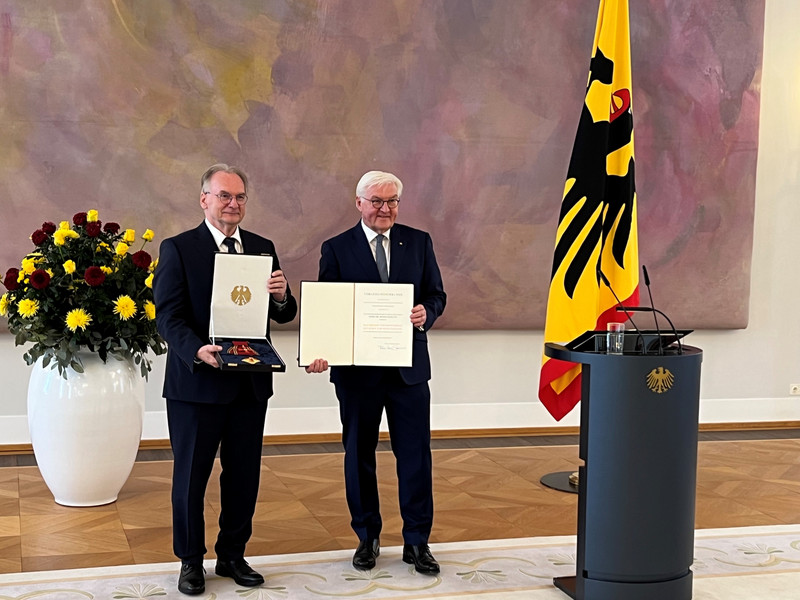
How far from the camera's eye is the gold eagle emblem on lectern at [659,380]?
11.4 ft

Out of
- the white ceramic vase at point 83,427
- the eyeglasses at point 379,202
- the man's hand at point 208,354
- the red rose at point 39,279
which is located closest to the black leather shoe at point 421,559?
the man's hand at point 208,354

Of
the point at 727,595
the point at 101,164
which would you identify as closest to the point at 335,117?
the point at 101,164

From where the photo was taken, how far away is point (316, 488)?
17.7ft

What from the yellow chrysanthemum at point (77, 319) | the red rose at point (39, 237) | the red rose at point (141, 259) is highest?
the red rose at point (39, 237)

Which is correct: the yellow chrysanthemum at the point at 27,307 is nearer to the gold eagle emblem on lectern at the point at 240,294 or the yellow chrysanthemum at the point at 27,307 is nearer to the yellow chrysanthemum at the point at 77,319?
the yellow chrysanthemum at the point at 77,319

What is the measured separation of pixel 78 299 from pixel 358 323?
1.75 m

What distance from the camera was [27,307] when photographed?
4.72 meters

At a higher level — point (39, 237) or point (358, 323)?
point (39, 237)

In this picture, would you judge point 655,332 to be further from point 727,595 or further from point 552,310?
point 552,310

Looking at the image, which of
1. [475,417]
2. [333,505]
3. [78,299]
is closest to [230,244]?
[78,299]

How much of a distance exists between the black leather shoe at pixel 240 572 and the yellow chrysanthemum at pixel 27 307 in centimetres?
171

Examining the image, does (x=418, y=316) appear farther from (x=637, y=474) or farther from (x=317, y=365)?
(x=637, y=474)

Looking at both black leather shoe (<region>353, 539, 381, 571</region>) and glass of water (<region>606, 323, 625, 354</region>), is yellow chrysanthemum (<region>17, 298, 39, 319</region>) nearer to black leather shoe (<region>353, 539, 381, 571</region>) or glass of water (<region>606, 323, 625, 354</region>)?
black leather shoe (<region>353, 539, 381, 571</region>)

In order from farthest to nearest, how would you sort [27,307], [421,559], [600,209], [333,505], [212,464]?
[600,209] → [333,505] → [27,307] → [421,559] → [212,464]
